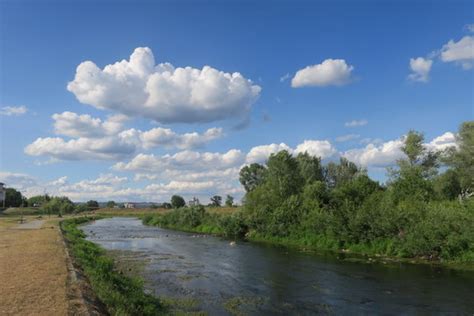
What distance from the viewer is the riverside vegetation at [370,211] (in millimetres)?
33844

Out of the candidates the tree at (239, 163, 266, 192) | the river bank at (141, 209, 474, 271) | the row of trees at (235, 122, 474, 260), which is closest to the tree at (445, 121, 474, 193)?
the row of trees at (235, 122, 474, 260)

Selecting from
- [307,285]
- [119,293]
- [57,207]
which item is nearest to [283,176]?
[307,285]

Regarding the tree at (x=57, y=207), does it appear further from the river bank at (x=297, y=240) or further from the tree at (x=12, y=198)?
the river bank at (x=297, y=240)

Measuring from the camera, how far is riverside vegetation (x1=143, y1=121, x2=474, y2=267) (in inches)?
1332

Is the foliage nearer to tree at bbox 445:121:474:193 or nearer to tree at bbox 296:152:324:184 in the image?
tree at bbox 296:152:324:184

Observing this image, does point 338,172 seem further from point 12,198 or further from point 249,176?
point 12,198

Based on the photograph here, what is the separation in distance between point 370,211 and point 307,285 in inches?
803

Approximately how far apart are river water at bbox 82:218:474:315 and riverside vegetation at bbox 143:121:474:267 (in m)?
3.85

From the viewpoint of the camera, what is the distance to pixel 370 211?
137ft

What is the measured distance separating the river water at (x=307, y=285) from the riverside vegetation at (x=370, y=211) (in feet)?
12.6

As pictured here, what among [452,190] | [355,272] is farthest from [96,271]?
[452,190]

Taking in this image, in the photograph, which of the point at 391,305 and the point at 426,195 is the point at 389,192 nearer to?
the point at 426,195

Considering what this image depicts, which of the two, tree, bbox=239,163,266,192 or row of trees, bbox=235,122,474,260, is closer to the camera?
row of trees, bbox=235,122,474,260

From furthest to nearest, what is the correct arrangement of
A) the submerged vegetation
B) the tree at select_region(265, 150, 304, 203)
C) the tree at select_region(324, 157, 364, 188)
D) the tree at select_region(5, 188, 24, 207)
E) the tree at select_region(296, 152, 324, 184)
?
1. the tree at select_region(5, 188, 24, 207)
2. the tree at select_region(324, 157, 364, 188)
3. the tree at select_region(296, 152, 324, 184)
4. the tree at select_region(265, 150, 304, 203)
5. the submerged vegetation
